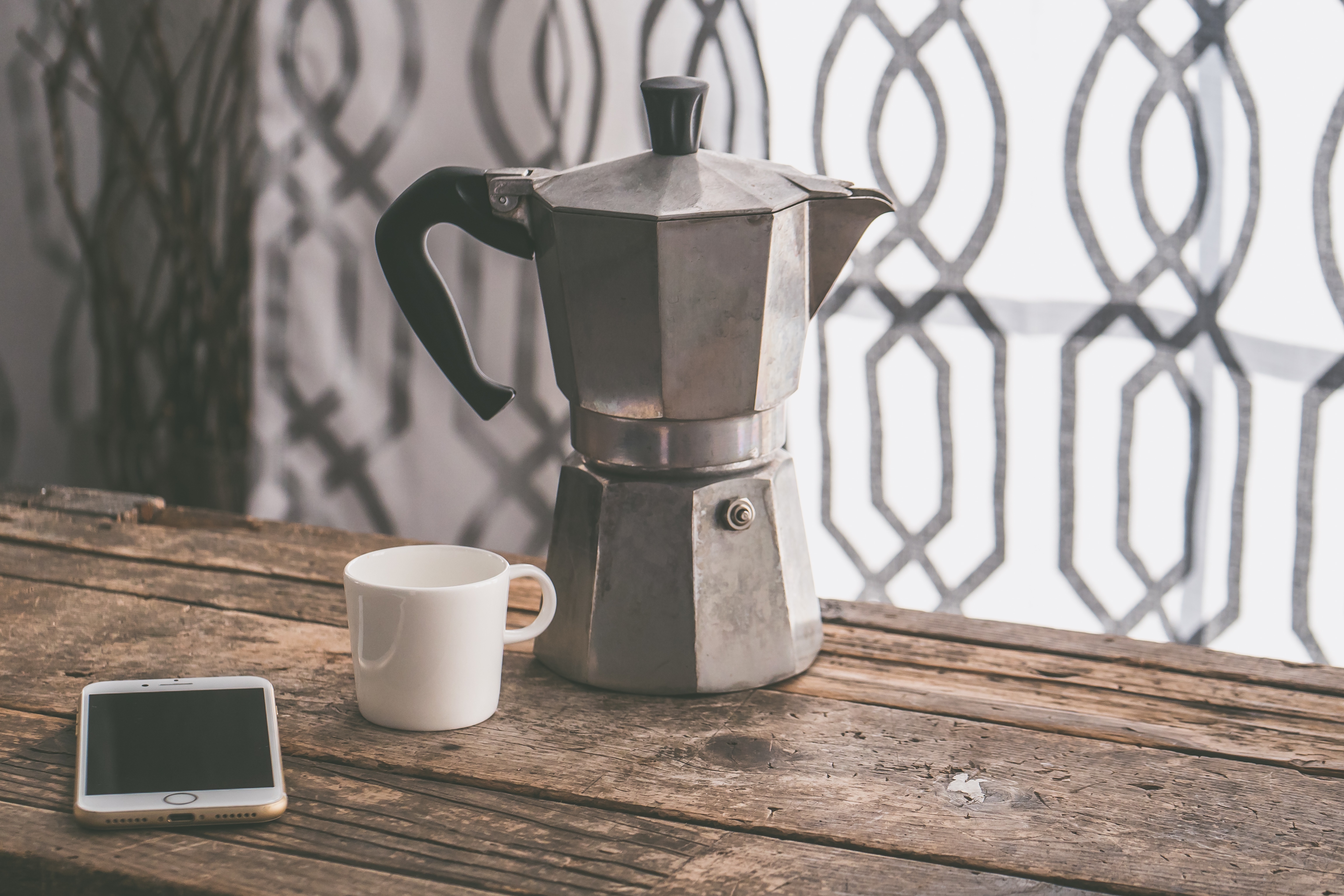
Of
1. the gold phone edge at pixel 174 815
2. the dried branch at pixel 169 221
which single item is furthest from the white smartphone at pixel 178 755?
the dried branch at pixel 169 221

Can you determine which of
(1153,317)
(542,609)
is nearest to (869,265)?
(1153,317)

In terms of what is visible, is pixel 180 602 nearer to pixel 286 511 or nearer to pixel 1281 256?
pixel 286 511

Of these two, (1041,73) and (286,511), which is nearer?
(1041,73)

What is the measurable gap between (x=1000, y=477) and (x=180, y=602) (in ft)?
2.61

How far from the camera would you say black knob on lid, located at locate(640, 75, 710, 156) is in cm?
57

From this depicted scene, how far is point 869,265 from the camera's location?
1150 millimetres

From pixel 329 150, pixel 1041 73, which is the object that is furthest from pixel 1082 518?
pixel 329 150

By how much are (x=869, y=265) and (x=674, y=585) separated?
0.65 m

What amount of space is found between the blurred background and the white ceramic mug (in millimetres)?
693

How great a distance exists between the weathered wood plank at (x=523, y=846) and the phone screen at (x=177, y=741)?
20 millimetres

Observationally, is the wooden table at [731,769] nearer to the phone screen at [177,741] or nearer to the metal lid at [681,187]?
the phone screen at [177,741]

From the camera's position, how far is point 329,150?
133cm

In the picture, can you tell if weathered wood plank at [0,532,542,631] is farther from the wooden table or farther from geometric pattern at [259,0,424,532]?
geometric pattern at [259,0,424,532]

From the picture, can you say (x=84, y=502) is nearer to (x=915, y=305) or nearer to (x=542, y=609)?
(x=542, y=609)
